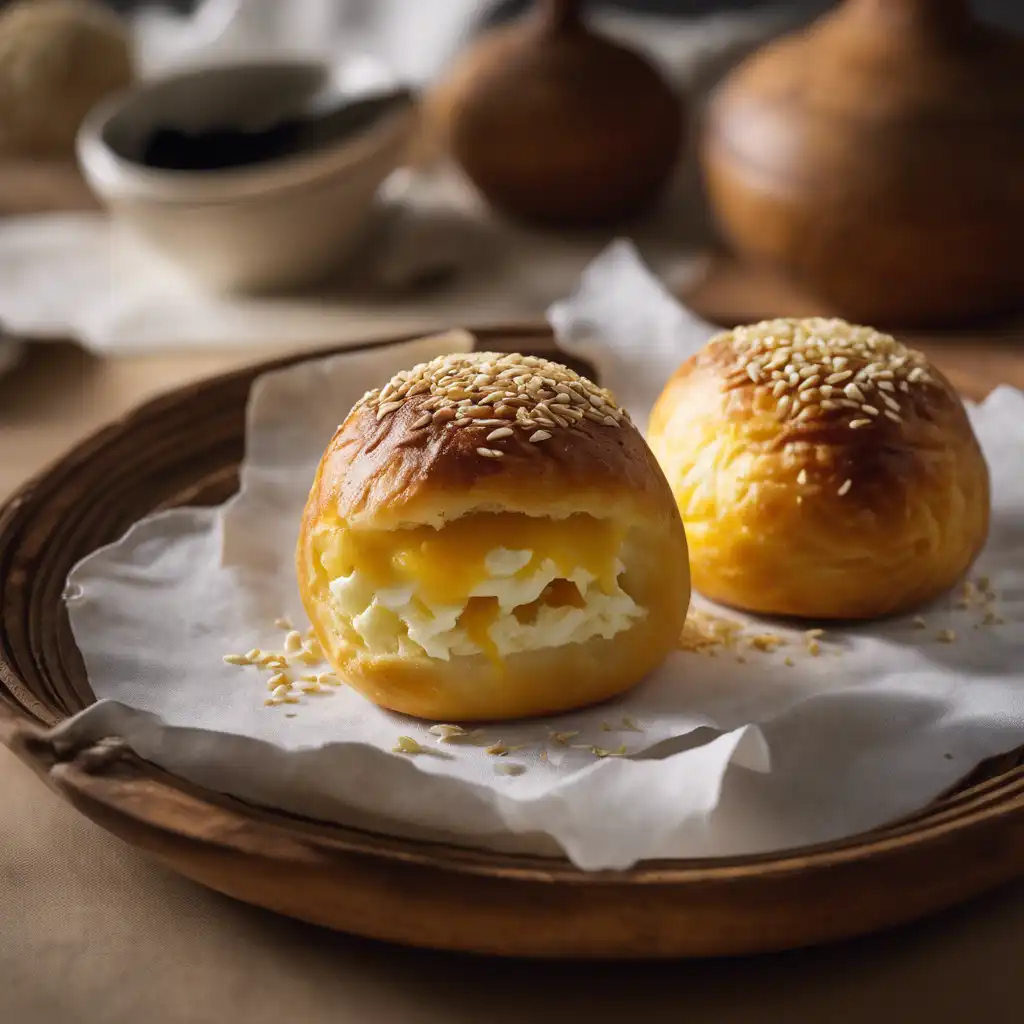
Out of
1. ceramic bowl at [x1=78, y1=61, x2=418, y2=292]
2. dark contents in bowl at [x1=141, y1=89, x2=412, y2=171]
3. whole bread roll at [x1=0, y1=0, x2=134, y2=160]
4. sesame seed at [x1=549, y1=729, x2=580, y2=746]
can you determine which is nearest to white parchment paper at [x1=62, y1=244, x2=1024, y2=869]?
sesame seed at [x1=549, y1=729, x2=580, y2=746]

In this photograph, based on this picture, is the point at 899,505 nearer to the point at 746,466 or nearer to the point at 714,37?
the point at 746,466

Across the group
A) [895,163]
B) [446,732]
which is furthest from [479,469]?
[895,163]

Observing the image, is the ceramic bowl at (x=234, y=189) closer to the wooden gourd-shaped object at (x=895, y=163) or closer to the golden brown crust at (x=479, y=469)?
the wooden gourd-shaped object at (x=895, y=163)

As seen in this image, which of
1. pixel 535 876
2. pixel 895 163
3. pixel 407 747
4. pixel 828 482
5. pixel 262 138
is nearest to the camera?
pixel 535 876

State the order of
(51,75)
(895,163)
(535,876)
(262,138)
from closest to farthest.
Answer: (535,876), (895,163), (262,138), (51,75)

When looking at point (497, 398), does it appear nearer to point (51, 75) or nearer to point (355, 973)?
point (355, 973)

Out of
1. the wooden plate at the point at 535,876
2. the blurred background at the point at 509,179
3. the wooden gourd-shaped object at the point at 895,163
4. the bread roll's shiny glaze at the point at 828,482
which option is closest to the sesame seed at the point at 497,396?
the bread roll's shiny glaze at the point at 828,482

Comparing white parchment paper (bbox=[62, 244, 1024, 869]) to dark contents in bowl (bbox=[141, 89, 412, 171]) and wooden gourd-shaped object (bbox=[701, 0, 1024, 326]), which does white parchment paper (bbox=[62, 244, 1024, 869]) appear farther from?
dark contents in bowl (bbox=[141, 89, 412, 171])
